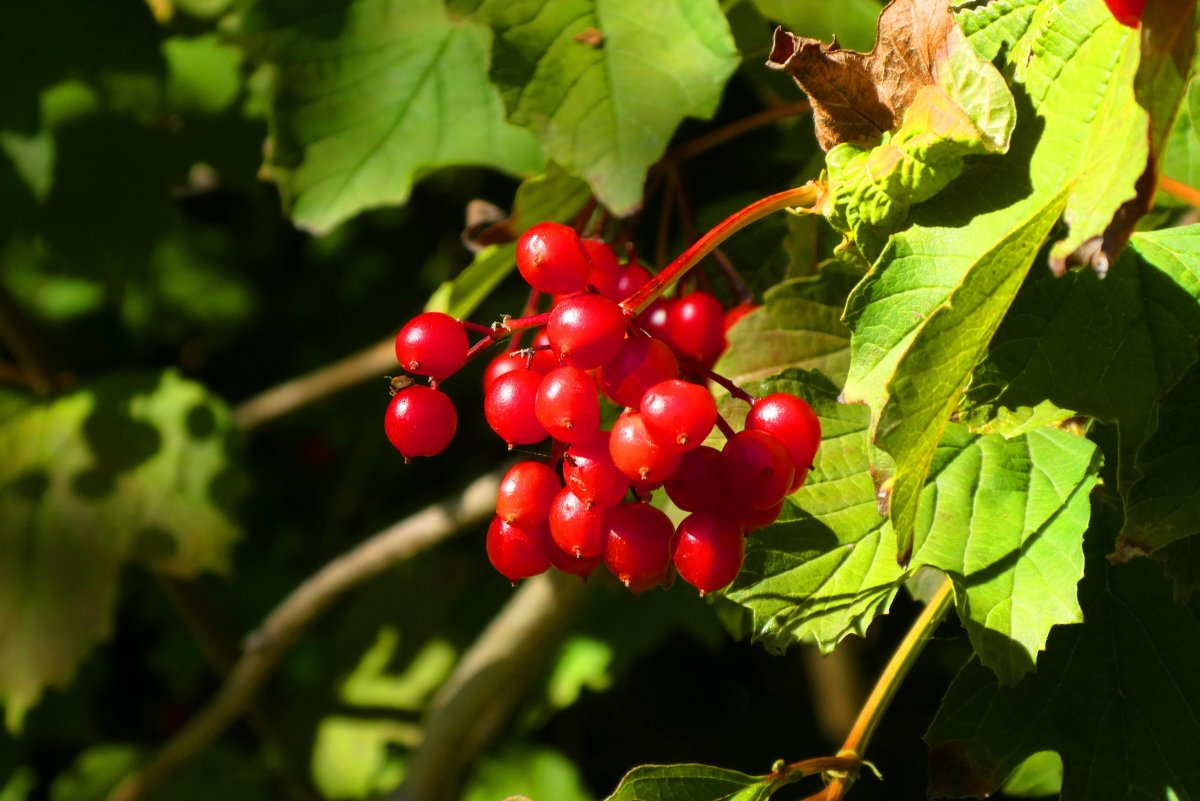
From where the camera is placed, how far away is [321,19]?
1.34m

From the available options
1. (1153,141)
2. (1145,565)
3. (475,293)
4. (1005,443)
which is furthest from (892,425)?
(475,293)

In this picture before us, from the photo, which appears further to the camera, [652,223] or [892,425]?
[652,223]

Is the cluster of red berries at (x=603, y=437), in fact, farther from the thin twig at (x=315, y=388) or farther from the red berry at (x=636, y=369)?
the thin twig at (x=315, y=388)

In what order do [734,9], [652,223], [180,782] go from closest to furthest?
[734,9], [652,223], [180,782]

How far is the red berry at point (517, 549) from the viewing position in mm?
830

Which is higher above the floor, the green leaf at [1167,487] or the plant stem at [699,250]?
the plant stem at [699,250]

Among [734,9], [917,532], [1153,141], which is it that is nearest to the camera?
[1153,141]

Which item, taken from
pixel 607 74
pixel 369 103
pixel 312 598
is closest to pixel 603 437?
pixel 607 74

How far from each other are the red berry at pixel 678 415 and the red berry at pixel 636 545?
91 mm

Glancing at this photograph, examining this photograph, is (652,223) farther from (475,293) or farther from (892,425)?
(892,425)

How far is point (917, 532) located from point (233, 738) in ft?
6.34

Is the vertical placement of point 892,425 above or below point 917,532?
above

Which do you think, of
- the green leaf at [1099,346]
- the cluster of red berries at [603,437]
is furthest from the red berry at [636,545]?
the green leaf at [1099,346]

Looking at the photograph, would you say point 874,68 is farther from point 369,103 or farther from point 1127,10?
point 369,103
